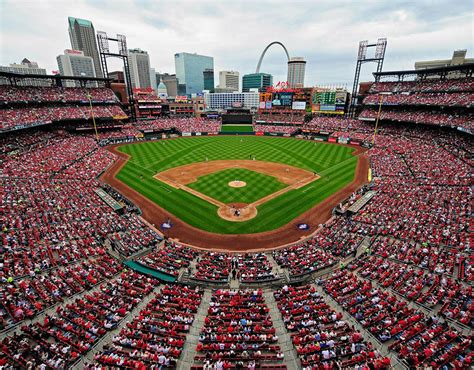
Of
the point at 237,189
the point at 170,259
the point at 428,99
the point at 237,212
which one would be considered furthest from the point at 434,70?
the point at 170,259

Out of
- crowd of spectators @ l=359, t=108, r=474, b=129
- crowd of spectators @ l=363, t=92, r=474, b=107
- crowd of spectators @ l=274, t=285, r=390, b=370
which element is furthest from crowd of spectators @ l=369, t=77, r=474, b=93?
crowd of spectators @ l=274, t=285, r=390, b=370

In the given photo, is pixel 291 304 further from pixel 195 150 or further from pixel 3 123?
pixel 3 123

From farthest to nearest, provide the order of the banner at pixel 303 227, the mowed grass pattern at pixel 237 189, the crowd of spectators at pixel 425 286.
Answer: the mowed grass pattern at pixel 237 189
the banner at pixel 303 227
the crowd of spectators at pixel 425 286

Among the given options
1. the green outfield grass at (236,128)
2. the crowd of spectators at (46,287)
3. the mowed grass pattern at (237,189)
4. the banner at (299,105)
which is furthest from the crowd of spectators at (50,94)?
the banner at (299,105)

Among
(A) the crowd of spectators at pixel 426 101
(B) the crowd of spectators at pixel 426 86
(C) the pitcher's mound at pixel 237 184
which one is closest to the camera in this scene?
(C) the pitcher's mound at pixel 237 184

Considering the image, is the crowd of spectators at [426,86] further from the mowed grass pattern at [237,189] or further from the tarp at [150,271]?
the tarp at [150,271]

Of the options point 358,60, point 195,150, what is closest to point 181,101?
point 195,150

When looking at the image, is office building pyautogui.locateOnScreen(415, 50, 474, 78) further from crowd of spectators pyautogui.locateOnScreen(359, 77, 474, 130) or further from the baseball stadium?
the baseball stadium

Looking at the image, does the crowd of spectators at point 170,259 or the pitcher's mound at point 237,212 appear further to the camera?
the pitcher's mound at point 237,212
